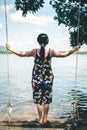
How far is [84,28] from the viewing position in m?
19.2

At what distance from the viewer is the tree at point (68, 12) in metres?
17.8

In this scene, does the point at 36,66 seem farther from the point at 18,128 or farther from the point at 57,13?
the point at 57,13

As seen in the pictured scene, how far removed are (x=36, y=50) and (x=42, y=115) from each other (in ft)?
6.10

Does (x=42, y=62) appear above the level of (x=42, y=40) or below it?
below

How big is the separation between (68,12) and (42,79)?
35.5 feet

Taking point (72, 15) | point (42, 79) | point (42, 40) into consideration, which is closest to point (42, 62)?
point (42, 79)

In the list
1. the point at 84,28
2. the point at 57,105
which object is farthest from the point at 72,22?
the point at 57,105

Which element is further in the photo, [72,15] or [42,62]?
[72,15]

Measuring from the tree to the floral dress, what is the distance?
914 centimetres

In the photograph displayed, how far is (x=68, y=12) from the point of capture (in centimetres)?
1933

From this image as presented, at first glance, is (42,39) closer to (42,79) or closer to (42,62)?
(42,62)

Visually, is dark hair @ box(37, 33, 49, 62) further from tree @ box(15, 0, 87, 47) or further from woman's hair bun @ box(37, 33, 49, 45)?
tree @ box(15, 0, 87, 47)

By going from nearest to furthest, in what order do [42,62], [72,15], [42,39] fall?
[42,39] → [42,62] → [72,15]

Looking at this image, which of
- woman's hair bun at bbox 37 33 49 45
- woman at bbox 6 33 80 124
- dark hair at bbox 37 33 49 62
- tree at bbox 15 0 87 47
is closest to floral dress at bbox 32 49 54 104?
woman at bbox 6 33 80 124
